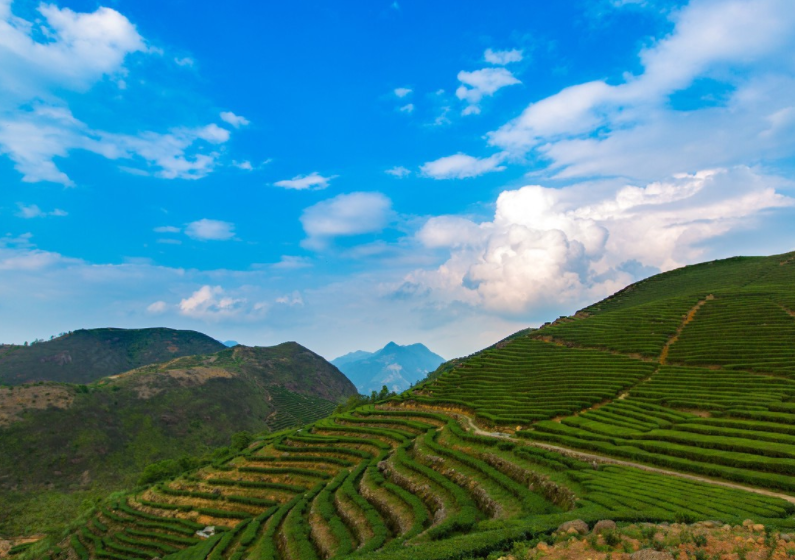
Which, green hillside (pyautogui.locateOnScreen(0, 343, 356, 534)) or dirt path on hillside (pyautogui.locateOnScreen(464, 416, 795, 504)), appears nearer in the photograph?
dirt path on hillside (pyautogui.locateOnScreen(464, 416, 795, 504))

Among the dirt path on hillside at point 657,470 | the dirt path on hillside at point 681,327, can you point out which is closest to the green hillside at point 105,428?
the dirt path on hillside at point 657,470

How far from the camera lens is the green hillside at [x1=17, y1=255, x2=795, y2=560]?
71.1 ft

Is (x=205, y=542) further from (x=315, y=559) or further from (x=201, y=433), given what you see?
(x=201, y=433)

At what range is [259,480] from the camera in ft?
161

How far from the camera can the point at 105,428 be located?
102875 millimetres

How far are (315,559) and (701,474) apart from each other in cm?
2722

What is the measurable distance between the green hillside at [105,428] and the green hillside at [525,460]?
34219mm

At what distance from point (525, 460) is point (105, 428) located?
11427cm

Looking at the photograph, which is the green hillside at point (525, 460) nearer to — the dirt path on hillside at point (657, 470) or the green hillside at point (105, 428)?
the dirt path on hillside at point (657, 470)

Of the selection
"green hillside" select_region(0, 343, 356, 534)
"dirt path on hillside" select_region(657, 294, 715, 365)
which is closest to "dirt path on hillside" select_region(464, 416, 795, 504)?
"dirt path on hillside" select_region(657, 294, 715, 365)

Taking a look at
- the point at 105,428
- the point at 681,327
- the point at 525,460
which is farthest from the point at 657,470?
the point at 105,428

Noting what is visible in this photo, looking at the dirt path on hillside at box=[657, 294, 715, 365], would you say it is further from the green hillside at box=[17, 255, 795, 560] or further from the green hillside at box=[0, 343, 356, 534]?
the green hillside at box=[0, 343, 356, 534]

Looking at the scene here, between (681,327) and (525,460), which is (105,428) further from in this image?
(681,327)

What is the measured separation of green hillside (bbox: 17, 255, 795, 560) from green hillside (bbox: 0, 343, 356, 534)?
3422cm
